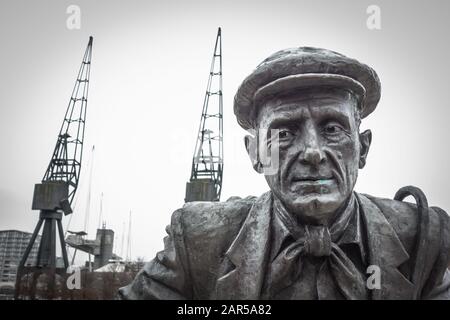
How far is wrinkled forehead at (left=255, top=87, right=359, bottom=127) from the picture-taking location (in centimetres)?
246

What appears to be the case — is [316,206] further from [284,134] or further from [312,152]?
[284,134]

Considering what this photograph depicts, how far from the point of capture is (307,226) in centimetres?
242

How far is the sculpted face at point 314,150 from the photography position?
91.9 inches

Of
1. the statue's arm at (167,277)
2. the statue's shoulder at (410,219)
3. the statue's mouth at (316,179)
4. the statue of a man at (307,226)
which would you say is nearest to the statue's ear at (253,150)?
the statue of a man at (307,226)

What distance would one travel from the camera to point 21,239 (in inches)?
1629

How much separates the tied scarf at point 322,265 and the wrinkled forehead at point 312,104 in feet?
2.45

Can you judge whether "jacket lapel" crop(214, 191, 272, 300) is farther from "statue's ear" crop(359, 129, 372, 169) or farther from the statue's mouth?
"statue's ear" crop(359, 129, 372, 169)

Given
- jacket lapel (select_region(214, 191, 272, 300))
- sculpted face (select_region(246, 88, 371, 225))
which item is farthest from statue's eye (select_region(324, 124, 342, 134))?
jacket lapel (select_region(214, 191, 272, 300))

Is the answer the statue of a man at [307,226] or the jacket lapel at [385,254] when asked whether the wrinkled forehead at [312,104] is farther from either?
the jacket lapel at [385,254]

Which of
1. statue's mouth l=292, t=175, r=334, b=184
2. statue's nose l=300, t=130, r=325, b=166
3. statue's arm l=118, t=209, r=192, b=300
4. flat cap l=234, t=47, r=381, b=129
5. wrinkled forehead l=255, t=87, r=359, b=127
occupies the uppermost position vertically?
flat cap l=234, t=47, r=381, b=129

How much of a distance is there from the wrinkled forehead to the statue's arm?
1.09m
